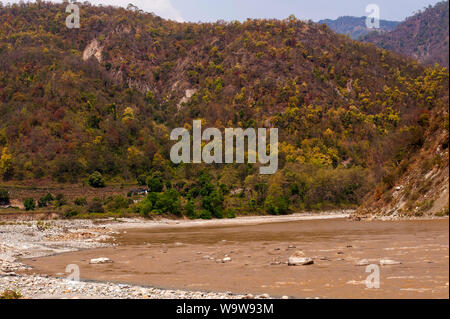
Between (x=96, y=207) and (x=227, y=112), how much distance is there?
79.2 m

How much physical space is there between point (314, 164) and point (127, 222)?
2222 inches

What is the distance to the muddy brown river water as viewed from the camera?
1374 centimetres

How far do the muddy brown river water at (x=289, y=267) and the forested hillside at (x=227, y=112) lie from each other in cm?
4914

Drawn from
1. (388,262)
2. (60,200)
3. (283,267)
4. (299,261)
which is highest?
(388,262)

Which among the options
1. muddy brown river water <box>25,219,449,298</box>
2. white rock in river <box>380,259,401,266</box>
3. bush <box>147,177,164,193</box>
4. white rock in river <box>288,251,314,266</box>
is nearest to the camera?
muddy brown river water <box>25,219,449,298</box>

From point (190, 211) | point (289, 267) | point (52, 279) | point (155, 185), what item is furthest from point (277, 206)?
point (52, 279)

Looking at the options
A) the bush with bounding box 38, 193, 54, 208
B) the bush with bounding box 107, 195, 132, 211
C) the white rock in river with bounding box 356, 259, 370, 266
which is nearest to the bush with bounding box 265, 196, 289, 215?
the bush with bounding box 107, 195, 132, 211

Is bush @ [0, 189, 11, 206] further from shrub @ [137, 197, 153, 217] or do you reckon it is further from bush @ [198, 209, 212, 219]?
bush @ [198, 209, 212, 219]

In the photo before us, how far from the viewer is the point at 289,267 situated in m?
19.2

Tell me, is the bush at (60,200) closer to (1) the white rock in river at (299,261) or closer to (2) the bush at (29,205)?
(2) the bush at (29,205)

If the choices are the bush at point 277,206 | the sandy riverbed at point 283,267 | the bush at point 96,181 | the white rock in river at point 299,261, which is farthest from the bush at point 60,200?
the white rock in river at point 299,261

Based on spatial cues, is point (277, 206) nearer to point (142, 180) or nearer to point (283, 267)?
point (142, 180)

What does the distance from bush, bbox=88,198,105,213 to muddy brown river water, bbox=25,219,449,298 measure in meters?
48.6

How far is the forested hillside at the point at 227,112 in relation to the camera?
3839 inches
